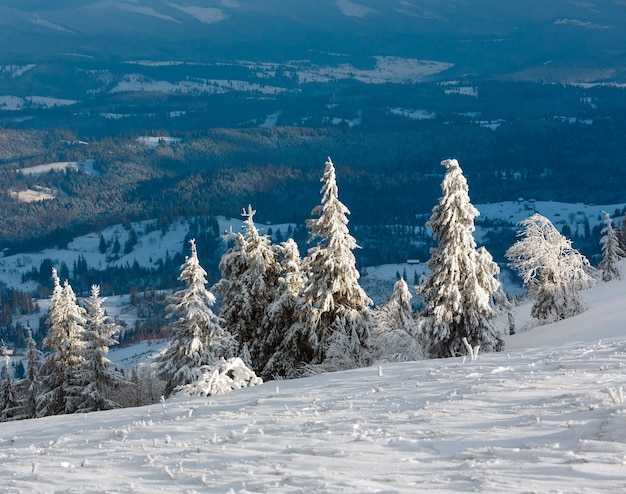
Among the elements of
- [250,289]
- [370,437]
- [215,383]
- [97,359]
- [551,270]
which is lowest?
[97,359]

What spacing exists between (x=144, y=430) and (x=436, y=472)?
6903mm

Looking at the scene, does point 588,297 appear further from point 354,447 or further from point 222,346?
point 354,447

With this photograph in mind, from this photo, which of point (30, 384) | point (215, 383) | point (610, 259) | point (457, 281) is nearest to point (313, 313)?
point (457, 281)

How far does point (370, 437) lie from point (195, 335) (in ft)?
76.2

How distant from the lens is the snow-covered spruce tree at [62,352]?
4303cm

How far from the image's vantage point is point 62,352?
43.9 metres

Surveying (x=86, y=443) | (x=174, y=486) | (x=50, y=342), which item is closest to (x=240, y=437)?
(x=174, y=486)

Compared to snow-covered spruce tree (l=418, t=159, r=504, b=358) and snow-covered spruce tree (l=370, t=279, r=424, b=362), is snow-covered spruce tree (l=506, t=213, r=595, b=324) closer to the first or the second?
snow-covered spruce tree (l=370, t=279, r=424, b=362)

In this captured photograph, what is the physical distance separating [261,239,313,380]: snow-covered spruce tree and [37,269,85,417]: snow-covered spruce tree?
12.7 meters

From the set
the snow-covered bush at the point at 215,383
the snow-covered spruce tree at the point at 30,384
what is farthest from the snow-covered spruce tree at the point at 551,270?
the snow-covered spruce tree at the point at 30,384

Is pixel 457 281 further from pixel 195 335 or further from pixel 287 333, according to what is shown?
pixel 195 335

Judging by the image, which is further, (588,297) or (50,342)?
(588,297)

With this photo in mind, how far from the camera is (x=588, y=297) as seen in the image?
5291 cm

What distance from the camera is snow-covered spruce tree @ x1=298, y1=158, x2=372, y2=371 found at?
108 feet
